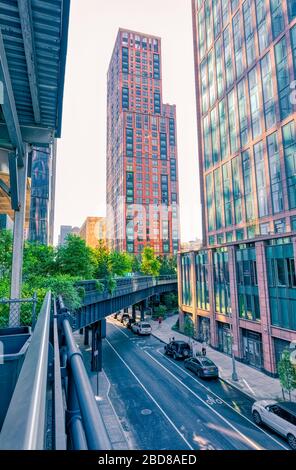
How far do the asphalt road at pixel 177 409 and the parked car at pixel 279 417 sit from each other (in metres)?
0.41

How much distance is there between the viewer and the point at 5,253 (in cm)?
1995

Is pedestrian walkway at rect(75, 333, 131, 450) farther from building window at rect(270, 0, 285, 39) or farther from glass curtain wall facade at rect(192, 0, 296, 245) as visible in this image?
building window at rect(270, 0, 285, 39)

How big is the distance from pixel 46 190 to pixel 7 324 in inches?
2734

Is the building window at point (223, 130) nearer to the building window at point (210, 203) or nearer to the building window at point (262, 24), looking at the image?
the building window at point (210, 203)

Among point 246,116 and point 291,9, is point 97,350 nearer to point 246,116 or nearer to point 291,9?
point 246,116

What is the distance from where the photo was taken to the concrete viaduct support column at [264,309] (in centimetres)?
2442

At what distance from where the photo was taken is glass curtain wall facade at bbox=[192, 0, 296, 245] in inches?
1136

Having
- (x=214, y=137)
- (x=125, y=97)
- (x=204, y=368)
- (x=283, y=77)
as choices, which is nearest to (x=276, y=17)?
(x=283, y=77)

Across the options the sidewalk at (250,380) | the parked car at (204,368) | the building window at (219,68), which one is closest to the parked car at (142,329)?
the sidewalk at (250,380)

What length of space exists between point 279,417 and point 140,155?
326ft

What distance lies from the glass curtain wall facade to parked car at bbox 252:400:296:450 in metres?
17.5

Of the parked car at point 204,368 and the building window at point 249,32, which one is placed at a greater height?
the building window at point 249,32

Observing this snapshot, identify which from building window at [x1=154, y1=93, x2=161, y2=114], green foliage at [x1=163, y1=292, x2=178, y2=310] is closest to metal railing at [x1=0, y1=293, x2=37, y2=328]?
green foliage at [x1=163, y1=292, x2=178, y2=310]
